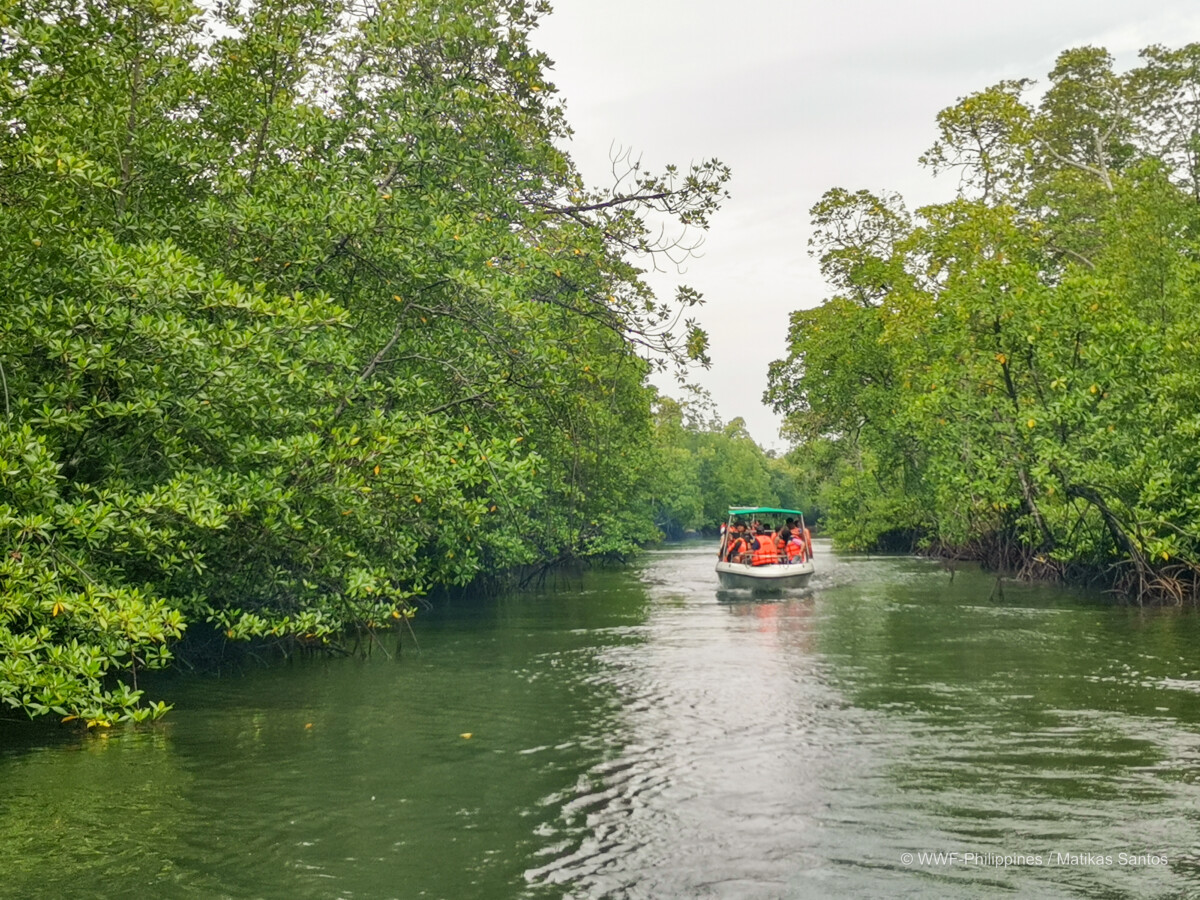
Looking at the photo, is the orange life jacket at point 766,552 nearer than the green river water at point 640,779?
No

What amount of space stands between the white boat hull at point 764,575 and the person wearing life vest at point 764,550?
610mm

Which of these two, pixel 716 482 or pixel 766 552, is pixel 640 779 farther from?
pixel 716 482

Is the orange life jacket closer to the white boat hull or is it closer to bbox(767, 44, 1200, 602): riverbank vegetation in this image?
the white boat hull

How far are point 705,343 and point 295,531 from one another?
23.0ft

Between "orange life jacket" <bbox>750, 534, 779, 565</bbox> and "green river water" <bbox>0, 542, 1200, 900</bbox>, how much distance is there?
11.9 metres

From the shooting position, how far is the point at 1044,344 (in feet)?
77.6

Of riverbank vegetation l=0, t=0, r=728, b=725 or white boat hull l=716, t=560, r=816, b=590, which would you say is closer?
riverbank vegetation l=0, t=0, r=728, b=725

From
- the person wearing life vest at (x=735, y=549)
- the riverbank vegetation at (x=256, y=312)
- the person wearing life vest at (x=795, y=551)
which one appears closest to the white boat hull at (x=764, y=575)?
the person wearing life vest at (x=735, y=549)

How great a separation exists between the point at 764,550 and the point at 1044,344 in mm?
9261

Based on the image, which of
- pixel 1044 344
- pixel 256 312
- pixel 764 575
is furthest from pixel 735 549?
pixel 256 312

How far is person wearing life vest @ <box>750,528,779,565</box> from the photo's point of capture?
2833cm

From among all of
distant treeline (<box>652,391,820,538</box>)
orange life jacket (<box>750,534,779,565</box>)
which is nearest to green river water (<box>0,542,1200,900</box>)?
orange life jacket (<box>750,534,779,565</box>)

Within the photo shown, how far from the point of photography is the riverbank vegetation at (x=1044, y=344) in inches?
854

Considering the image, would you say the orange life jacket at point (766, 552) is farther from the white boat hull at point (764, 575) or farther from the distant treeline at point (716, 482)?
the distant treeline at point (716, 482)
